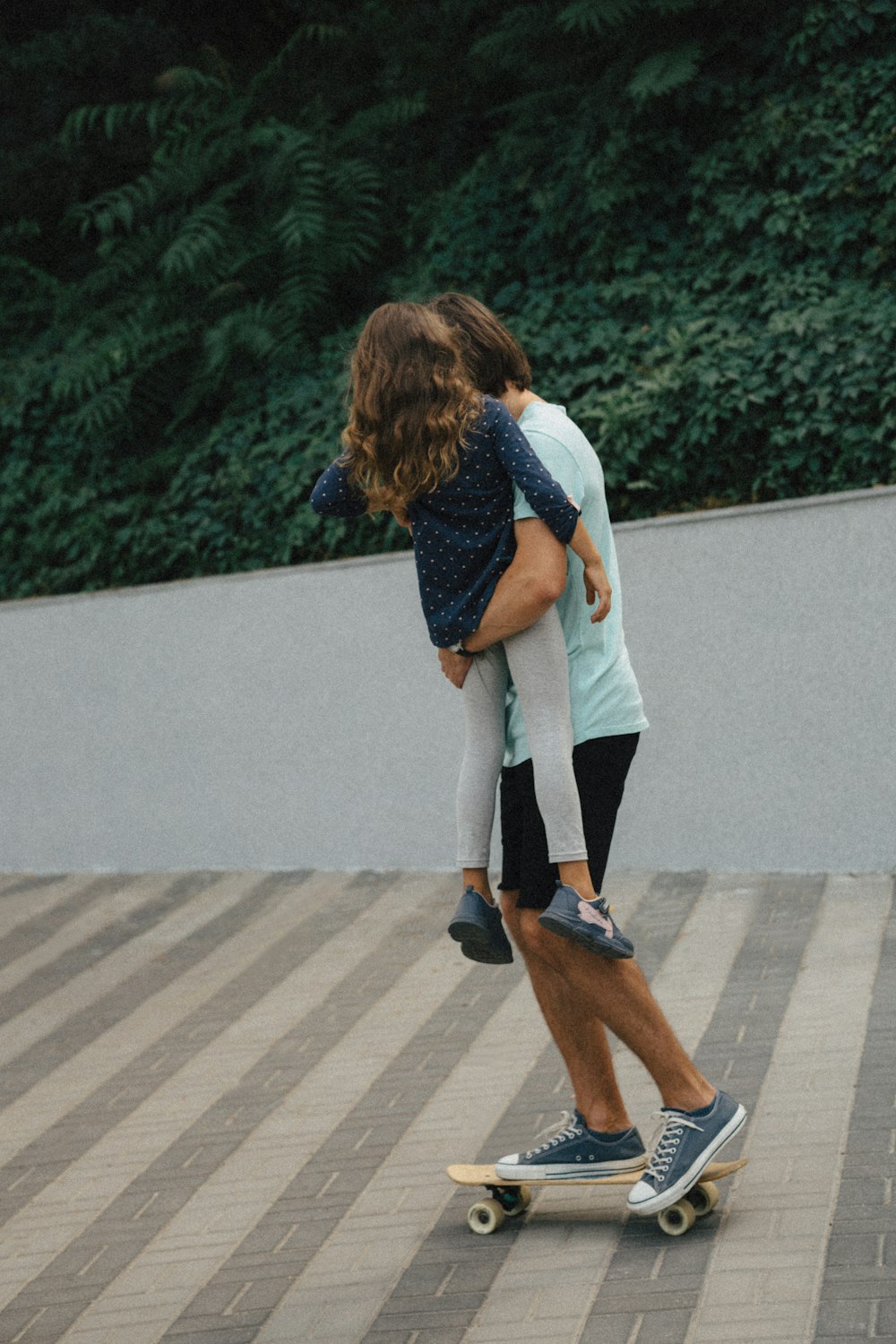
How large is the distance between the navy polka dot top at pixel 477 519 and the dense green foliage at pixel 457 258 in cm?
368

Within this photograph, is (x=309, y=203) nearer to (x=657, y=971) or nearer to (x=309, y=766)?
(x=309, y=766)

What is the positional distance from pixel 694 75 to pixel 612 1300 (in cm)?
671

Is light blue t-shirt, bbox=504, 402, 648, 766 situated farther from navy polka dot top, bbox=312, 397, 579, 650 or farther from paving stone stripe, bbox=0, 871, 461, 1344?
paving stone stripe, bbox=0, 871, 461, 1344

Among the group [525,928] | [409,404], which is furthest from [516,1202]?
[409,404]

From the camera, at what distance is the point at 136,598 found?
25.0 ft

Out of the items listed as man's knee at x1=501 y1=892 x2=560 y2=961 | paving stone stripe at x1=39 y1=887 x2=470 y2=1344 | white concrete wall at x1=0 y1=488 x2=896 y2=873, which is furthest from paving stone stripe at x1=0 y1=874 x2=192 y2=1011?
man's knee at x1=501 y1=892 x2=560 y2=961

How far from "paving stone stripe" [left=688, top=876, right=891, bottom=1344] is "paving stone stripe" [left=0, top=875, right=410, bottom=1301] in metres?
1.62

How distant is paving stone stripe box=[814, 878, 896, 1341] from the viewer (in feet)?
9.85

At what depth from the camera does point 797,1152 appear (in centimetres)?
383

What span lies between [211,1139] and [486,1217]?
1164 mm

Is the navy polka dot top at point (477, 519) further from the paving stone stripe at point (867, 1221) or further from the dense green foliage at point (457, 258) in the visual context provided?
the dense green foliage at point (457, 258)

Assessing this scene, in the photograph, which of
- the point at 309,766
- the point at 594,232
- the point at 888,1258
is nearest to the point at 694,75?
the point at 594,232

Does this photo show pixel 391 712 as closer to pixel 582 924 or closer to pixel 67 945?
pixel 67 945

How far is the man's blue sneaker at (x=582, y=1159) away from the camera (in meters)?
3.59
